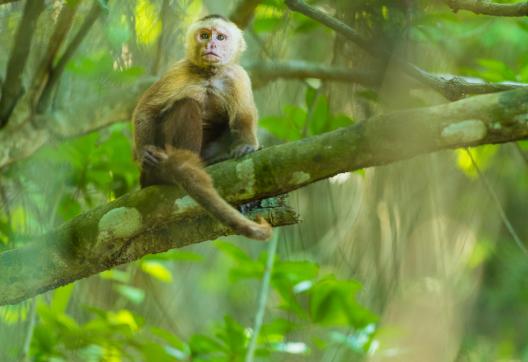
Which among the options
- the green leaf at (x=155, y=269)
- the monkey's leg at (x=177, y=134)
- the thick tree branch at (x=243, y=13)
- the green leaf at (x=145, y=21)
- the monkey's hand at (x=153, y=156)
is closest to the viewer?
the monkey's hand at (x=153, y=156)

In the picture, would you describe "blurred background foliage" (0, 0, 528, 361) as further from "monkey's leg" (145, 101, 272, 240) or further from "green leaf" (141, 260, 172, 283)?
"monkey's leg" (145, 101, 272, 240)

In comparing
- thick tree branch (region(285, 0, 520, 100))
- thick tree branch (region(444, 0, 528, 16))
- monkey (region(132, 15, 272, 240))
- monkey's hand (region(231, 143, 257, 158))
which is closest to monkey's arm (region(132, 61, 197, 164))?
monkey (region(132, 15, 272, 240))

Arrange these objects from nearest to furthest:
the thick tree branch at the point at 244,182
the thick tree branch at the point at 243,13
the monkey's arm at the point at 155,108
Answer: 1. the thick tree branch at the point at 244,182
2. the monkey's arm at the point at 155,108
3. the thick tree branch at the point at 243,13

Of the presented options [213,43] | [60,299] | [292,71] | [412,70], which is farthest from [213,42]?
[60,299]

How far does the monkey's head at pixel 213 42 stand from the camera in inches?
179

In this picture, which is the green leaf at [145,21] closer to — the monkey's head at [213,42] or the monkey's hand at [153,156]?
the monkey's head at [213,42]

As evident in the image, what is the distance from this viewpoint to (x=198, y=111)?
4055 millimetres

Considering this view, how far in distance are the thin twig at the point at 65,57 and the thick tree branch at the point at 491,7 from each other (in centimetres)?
197

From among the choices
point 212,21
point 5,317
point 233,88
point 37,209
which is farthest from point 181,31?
point 5,317

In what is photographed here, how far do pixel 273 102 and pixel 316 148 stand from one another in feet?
8.89

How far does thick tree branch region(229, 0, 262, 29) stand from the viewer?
500cm

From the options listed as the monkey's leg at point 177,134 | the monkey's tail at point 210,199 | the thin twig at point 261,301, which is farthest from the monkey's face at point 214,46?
the monkey's tail at point 210,199

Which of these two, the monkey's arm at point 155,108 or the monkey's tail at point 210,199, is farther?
the monkey's arm at point 155,108

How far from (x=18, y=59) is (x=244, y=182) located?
6.77 feet
